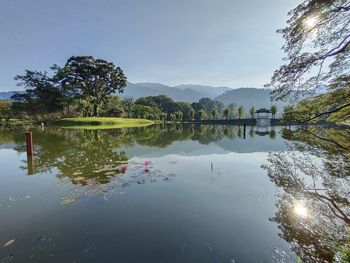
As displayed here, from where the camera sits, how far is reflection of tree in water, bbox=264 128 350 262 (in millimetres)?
3552

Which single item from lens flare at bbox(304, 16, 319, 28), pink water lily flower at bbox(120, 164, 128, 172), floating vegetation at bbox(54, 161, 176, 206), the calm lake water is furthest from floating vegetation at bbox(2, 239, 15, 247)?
lens flare at bbox(304, 16, 319, 28)

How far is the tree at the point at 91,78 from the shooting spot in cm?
4353

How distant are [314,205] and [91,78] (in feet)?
160

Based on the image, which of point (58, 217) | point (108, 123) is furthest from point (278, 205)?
point (108, 123)

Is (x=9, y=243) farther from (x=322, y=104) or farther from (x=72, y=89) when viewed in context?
(x=72, y=89)

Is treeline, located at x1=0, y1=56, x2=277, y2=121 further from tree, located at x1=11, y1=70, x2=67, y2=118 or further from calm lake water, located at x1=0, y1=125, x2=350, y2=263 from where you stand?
calm lake water, located at x1=0, y1=125, x2=350, y2=263

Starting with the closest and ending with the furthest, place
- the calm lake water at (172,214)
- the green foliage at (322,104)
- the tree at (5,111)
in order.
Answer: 1. the calm lake water at (172,214)
2. the green foliage at (322,104)
3. the tree at (5,111)

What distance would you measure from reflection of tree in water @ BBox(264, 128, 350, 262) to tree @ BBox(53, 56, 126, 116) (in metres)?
43.8

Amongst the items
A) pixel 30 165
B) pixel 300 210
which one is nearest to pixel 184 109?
pixel 30 165

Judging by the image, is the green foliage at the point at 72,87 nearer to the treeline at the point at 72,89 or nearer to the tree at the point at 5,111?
the treeline at the point at 72,89

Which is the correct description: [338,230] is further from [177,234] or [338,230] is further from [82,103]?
[82,103]

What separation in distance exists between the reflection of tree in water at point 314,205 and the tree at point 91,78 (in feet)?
144

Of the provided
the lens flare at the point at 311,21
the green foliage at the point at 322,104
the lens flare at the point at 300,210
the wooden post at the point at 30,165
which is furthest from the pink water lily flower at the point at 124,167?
the lens flare at the point at 311,21

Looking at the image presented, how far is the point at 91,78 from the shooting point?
1834 inches
